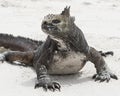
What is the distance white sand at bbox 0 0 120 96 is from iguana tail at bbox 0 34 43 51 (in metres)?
0.79

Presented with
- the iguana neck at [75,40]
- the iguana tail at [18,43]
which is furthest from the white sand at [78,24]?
the iguana tail at [18,43]

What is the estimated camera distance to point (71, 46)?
6.34m

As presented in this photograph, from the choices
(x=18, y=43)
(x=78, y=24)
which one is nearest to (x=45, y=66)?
(x=18, y=43)

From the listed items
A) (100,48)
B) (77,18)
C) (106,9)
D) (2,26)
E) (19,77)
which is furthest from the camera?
(106,9)

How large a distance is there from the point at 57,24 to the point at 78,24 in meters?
4.42

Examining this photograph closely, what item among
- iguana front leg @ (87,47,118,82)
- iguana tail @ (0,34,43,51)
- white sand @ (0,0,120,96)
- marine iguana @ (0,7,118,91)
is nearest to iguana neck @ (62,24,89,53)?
marine iguana @ (0,7,118,91)

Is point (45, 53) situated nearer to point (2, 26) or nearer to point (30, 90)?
point (30, 90)

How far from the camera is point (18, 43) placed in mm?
8242

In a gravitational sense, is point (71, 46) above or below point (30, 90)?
above

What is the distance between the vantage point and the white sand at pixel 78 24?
20.2 feet

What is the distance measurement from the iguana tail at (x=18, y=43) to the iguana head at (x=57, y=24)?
185cm

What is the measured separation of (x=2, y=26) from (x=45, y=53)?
3.55m

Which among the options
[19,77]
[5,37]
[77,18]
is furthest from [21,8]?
[19,77]

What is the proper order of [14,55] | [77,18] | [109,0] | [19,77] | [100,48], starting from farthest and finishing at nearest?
[109,0] < [77,18] < [100,48] < [14,55] < [19,77]
